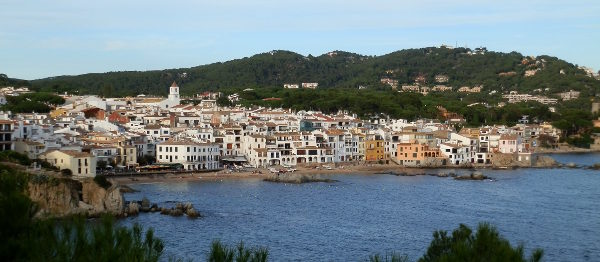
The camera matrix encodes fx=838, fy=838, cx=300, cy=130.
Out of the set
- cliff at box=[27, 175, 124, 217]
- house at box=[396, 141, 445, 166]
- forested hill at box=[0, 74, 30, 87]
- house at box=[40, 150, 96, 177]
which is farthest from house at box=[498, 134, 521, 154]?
forested hill at box=[0, 74, 30, 87]

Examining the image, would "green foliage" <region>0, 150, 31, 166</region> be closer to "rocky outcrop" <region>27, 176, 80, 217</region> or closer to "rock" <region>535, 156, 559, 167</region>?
"rocky outcrop" <region>27, 176, 80, 217</region>

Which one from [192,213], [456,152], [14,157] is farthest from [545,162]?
[14,157]

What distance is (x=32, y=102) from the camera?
140 feet

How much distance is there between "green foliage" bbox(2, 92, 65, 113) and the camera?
135ft

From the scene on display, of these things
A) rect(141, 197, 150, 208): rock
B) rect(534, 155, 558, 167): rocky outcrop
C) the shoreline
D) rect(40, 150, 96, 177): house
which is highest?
rect(40, 150, 96, 177): house

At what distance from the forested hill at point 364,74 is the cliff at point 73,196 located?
5081cm

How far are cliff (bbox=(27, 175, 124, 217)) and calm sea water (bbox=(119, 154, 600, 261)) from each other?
88cm

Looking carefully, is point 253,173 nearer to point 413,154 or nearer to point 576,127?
point 413,154

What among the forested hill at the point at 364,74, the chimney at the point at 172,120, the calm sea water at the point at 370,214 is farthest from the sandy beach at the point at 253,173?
the forested hill at the point at 364,74

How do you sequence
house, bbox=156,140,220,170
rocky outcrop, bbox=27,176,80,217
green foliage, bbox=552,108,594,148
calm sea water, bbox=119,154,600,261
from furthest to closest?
green foliage, bbox=552,108,594,148, house, bbox=156,140,220,170, rocky outcrop, bbox=27,176,80,217, calm sea water, bbox=119,154,600,261

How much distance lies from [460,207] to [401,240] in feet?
18.9

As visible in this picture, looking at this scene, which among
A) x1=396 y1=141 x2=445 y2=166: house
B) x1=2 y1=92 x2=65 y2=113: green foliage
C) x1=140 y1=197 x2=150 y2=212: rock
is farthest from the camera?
x1=2 y1=92 x2=65 y2=113: green foliage

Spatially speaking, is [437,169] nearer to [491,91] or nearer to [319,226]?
[319,226]

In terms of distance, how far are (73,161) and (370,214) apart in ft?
30.3
